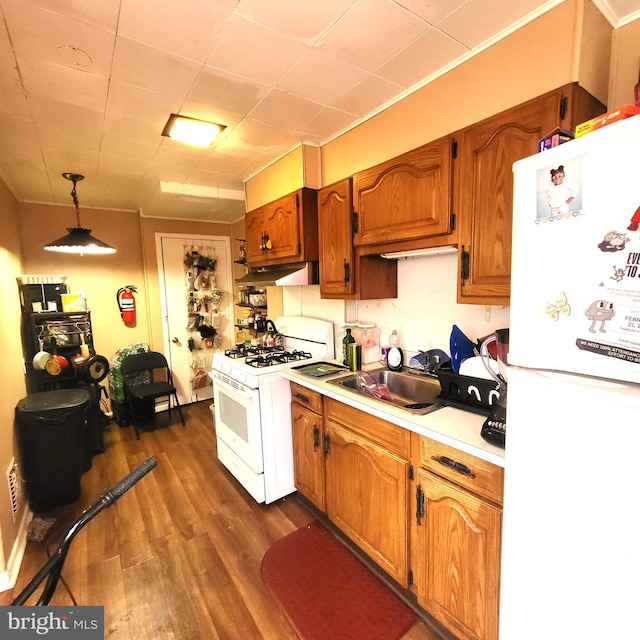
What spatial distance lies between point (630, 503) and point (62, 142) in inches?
123

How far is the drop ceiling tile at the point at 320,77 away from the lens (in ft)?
4.80

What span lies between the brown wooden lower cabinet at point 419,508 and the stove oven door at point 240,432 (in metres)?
0.45

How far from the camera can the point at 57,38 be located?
128 cm

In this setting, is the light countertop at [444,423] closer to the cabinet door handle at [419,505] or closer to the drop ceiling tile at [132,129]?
the cabinet door handle at [419,505]

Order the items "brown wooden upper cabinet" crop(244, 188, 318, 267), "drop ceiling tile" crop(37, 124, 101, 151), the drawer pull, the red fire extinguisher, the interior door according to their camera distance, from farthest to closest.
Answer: the interior door, the red fire extinguisher, "brown wooden upper cabinet" crop(244, 188, 318, 267), "drop ceiling tile" crop(37, 124, 101, 151), the drawer pull

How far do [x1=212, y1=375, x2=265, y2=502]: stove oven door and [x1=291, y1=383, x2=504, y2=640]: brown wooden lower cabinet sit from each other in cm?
45

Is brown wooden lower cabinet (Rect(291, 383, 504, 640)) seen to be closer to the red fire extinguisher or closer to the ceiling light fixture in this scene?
the ceiling light fixture

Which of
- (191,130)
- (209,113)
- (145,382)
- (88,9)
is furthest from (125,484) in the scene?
(145,382)

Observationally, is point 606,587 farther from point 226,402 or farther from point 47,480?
point 47,480

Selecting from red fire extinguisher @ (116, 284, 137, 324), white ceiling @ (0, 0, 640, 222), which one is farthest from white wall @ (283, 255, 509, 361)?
red fire extinguisher @ (116, 284, 137, 324)

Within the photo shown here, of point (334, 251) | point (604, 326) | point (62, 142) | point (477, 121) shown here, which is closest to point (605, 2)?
point (477, 121)

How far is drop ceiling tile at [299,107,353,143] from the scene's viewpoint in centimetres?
193

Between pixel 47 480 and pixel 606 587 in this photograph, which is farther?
pixel 47 480

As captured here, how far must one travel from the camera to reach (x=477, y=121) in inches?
55.9
